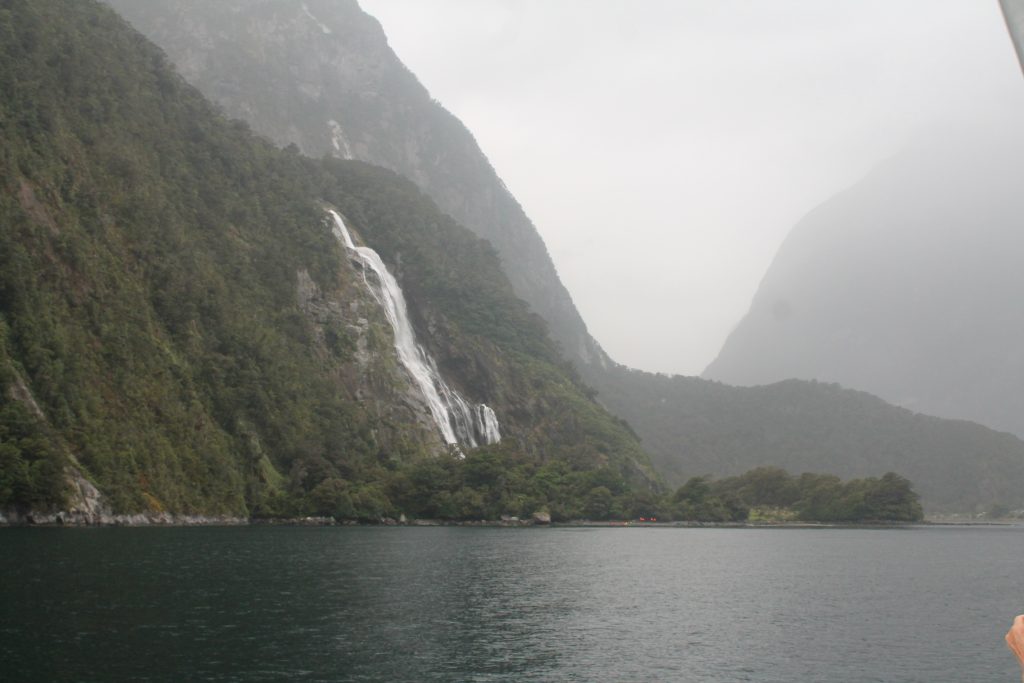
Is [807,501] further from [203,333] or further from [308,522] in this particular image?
[203,333]

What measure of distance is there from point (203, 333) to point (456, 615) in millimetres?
62807

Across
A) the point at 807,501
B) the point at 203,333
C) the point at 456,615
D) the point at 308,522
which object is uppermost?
the point at 203,333

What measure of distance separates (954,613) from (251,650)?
2978cm

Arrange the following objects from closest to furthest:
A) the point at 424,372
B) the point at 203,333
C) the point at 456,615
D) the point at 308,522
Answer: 1. the point at 456,615
2. the point at 308,522
3. the point at 203,333
4. the point at 424,372

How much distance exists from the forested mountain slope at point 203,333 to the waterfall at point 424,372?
2.90 meters

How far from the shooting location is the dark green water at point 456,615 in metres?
23.2

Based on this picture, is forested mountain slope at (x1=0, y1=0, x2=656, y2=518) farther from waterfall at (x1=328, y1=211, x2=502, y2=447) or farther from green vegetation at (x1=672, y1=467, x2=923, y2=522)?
green vegetation at (x1=672, y1=467, x2=923, y2=522)

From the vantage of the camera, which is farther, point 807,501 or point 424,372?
point 807,501

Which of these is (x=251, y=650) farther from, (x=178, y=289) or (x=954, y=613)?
(x=178, y=289)

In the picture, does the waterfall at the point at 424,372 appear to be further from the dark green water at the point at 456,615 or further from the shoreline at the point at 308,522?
the dark green water at the point at 456,615

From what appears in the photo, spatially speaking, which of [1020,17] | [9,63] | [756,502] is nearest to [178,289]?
[9,63]

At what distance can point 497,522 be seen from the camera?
Result: 103 meters

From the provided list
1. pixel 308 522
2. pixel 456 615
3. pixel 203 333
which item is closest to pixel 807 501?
pixel 308 522

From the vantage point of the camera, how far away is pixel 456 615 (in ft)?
104
